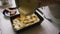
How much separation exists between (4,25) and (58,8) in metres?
0.32

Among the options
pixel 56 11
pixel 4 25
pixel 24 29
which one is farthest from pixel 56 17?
pixel 4 25

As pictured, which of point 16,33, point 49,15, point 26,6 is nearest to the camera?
point 26,6

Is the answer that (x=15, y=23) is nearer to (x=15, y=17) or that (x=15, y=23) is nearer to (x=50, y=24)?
(x=15, y=17)

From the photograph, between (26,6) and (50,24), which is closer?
(26,6)

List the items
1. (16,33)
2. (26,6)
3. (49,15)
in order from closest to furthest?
(26,6) → (16,33) → (49,15)

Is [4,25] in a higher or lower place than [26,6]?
lower

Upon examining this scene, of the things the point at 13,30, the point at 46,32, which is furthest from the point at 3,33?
the point at 46,32

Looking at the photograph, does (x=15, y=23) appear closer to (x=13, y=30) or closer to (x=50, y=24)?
(x=13, y=30)

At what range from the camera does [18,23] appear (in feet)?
2.75

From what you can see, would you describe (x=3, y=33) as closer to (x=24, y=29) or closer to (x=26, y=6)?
(x=24, y=29)

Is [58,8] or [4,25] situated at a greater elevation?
[58,8]

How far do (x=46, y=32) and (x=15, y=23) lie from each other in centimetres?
18

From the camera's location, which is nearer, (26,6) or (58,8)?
(26,6)

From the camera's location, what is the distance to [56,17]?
847mm
